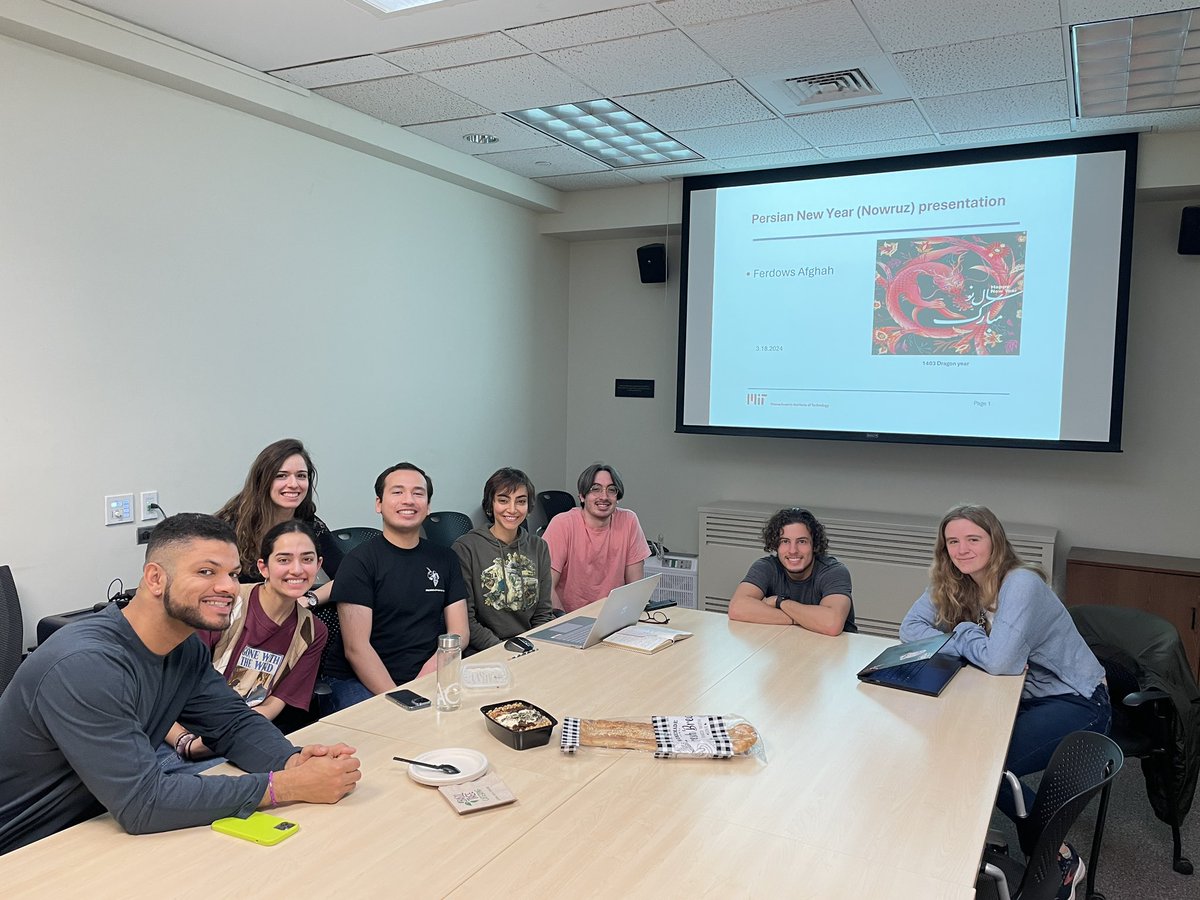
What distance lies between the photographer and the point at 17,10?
9.39ft

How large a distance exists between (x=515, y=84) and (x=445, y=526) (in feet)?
8.08

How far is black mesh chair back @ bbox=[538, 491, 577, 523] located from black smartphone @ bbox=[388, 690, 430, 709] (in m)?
3.66

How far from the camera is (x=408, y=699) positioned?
234 cm

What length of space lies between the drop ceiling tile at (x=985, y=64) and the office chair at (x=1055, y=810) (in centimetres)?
258

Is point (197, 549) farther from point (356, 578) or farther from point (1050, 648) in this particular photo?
point (1050, 648)

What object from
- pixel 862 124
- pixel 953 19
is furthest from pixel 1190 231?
pixel 953 19

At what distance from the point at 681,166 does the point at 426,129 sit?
157cm

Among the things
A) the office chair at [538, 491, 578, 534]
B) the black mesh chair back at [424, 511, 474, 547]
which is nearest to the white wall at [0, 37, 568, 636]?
the black mesh chair back at [424, 511, 474, 547]

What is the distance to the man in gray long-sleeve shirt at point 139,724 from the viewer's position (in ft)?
5.24

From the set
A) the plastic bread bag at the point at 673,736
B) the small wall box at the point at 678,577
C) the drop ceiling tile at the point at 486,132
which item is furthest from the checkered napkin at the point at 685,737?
the small wall box at the point at 678,577

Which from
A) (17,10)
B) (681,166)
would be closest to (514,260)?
(681,166)

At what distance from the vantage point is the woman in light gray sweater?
8.70ft

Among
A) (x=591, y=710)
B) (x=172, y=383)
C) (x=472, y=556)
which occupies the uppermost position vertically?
(x=172, y=383)

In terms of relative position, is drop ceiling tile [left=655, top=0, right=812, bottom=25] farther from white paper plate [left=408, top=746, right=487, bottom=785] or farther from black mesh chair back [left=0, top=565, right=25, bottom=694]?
black mesh chair back [left=0, top=565, right=25, bottom=694]
